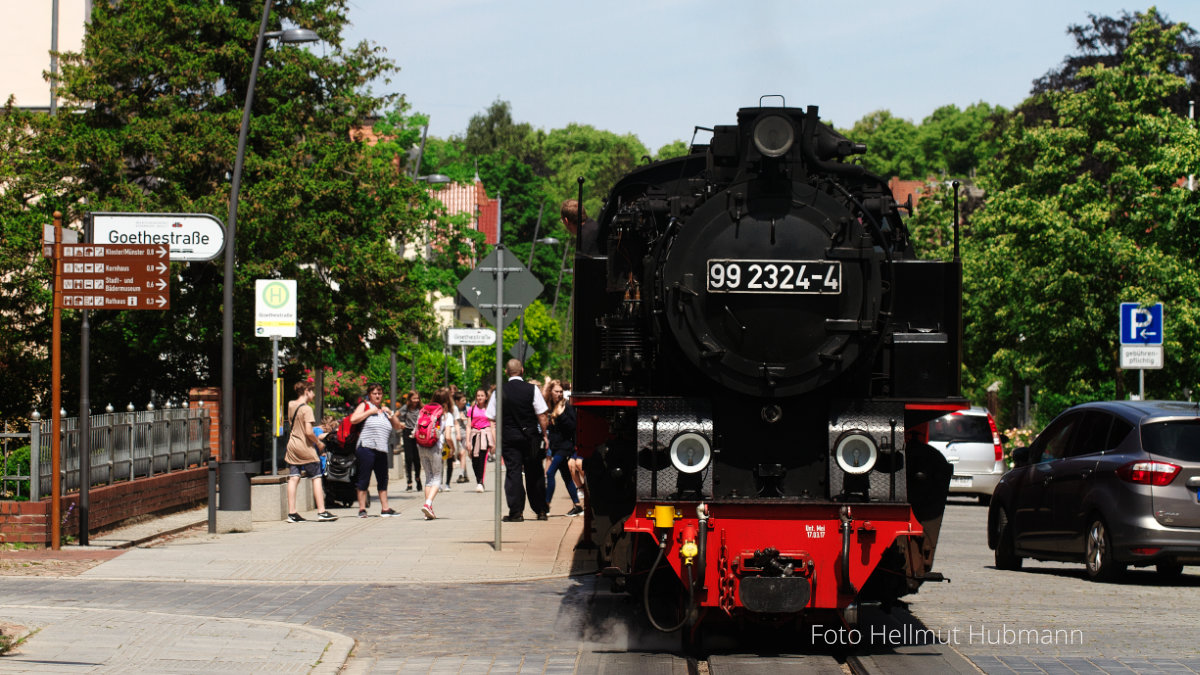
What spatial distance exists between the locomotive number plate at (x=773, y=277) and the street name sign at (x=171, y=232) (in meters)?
9.93

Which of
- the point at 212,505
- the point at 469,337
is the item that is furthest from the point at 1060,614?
the point at 469,337

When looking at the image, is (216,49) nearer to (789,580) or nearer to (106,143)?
(106,143)

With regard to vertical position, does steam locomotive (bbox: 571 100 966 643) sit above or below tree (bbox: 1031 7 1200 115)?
below

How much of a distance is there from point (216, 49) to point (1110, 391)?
18634 mm

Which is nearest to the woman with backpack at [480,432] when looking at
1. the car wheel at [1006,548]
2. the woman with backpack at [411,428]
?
the woman with backpack at [411,428]

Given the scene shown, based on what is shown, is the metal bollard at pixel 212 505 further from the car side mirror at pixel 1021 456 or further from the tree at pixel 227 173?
the tree at pixel 227 173

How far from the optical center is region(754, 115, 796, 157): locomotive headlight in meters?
9.12

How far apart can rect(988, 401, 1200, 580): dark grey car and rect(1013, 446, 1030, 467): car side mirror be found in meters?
0.01

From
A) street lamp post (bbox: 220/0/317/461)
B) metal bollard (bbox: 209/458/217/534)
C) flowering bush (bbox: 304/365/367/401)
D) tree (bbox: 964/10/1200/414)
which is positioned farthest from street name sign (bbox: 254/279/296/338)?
flowering bush (bbox: 304/365/367/401)

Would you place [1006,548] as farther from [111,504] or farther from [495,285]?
[111,504]

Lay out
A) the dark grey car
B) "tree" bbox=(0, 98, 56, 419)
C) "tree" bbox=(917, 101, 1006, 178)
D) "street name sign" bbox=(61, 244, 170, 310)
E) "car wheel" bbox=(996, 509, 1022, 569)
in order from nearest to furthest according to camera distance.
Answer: the dark grey car, "car wheel" bbox=(996, 509, 1022, 569), "street name sign" bbox=(61, 244, 170, 310), "tree" bbox=(0, 98, 56, 419), "tree" bbox=(917, 101, 1006, 178)

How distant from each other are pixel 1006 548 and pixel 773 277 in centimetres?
666

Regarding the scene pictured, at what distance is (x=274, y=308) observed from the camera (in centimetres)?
2125

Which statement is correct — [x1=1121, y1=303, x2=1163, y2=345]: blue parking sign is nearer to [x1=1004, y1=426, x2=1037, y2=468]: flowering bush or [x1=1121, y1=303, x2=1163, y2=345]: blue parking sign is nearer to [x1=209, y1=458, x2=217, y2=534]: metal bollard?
[x1=1004, y1=426, x2=1037, y2=468]: flowering bush
